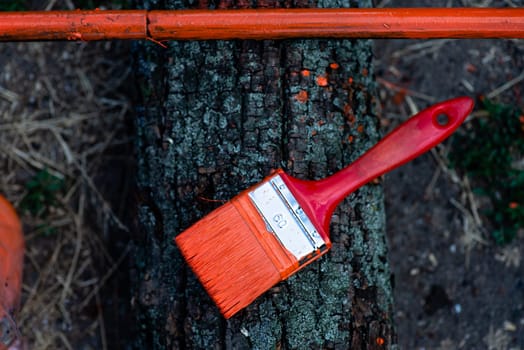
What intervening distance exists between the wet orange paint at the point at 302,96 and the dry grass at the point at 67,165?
0.83 metres

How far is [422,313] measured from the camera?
220cm

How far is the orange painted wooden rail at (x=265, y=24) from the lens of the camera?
1.58 m

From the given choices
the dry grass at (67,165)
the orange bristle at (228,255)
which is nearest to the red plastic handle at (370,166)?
the orange bristle at (228,255)

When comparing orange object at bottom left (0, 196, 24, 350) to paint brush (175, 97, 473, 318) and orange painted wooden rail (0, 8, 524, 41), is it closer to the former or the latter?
orange painted wooden rail (0, 8, 524, 41)

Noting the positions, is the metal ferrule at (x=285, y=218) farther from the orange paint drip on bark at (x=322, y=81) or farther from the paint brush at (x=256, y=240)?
the orange paint drip on bark at (x=322, y=81)

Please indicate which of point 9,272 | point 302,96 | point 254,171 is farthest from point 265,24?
point 9,272

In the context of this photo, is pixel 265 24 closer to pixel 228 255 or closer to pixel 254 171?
pixel 254 171

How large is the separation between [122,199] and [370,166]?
1046 mm

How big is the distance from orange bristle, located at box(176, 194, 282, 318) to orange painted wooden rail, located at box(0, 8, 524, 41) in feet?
1.59

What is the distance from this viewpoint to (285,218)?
1.50m

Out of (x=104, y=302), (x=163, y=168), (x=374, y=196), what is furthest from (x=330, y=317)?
(x=104, y=302)

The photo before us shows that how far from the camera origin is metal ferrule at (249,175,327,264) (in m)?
1.48

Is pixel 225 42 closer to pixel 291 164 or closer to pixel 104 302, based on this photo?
pixel 291 164

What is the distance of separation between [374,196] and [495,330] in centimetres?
90
